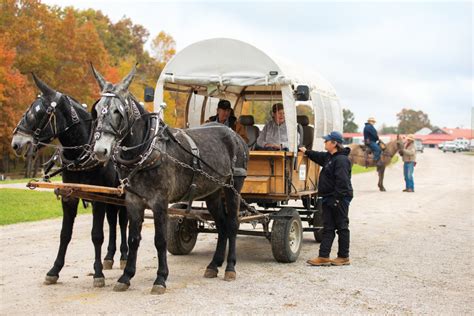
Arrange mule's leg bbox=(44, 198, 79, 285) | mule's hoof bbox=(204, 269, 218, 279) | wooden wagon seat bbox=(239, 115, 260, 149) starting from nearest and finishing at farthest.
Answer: mule's leg bbox=(44, 198, 79, 285) → mule's hoof bbox=(204, 269, 218, 279) → wooden wagon seat bbox=(239, 115, 260, 149)

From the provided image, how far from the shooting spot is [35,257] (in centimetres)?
1027

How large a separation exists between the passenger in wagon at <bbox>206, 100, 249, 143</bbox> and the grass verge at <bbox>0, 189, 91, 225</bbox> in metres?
6.19

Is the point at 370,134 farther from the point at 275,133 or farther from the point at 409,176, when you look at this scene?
the point at 275,133

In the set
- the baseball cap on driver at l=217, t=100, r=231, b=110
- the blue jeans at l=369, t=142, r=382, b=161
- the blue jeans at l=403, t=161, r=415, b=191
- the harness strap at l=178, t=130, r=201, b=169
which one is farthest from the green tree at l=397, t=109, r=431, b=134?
the harness strap at l=178, t=130, r=201, b=169

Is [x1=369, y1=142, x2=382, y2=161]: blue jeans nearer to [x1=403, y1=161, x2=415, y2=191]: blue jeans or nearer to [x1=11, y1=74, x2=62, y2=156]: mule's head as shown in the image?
[x1=403, y1=161, x2=415, y2=191]: blue jeans

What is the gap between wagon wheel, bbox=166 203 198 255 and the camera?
1046 cm

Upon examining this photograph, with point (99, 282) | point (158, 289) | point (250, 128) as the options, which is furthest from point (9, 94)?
point (158, 289)

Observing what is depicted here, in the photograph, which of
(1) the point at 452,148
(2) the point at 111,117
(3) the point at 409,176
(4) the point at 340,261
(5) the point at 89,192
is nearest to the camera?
(2) the point at 111,117

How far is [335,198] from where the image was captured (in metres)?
9.86

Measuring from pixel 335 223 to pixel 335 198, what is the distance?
396 millimetres

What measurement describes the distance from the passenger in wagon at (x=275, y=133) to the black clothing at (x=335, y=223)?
1291 mm

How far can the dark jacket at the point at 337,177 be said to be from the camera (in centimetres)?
978

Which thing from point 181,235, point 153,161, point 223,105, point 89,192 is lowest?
point 181,235

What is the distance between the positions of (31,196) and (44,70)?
21023 millimetres
